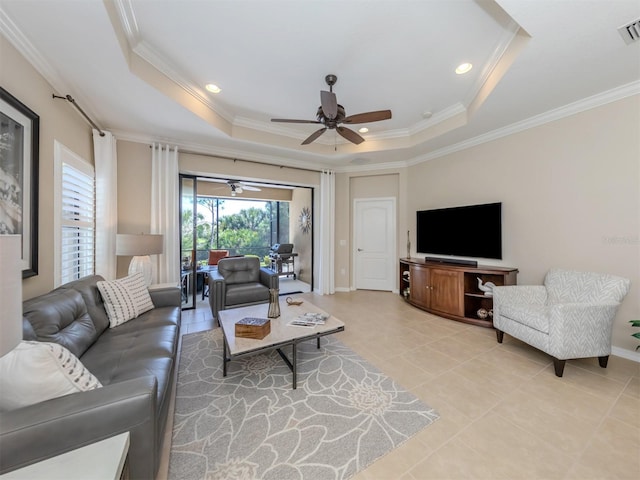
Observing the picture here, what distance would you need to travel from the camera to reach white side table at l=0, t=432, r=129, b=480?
0.75 m

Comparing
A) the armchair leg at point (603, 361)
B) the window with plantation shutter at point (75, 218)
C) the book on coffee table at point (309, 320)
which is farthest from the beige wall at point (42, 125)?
the armchair leg at point (603, 361)

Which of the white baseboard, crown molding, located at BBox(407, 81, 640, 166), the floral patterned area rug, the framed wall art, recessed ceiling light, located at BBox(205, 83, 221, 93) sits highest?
recessed ceiling light, located at BBox(205, 83, 221, 93)

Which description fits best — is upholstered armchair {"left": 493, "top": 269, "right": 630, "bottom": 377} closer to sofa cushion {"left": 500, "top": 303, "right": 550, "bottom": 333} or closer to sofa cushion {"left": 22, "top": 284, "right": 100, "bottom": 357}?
sofa cushion {"left": 500, "top": 303, "right": 550, "bottom": 333}

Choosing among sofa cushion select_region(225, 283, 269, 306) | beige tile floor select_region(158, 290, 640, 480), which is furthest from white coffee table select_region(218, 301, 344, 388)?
sofa cushion select_region(225, 283, 269, 306)

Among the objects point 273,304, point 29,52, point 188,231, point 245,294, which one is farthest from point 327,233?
point 29,52

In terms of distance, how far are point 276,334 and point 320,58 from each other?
2.68 metres

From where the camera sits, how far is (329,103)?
7.86 ft

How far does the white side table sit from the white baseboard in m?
4.22

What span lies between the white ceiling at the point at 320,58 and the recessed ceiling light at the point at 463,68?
0.17 feet

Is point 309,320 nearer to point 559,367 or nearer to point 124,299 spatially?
point 124,299

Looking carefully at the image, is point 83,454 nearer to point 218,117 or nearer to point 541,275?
point 218,117

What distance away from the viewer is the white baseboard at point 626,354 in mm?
2483

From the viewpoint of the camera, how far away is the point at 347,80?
282cm

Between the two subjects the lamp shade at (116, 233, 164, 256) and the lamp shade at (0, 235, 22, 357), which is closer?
the lamp shade at (0, 235, 22, 357)
